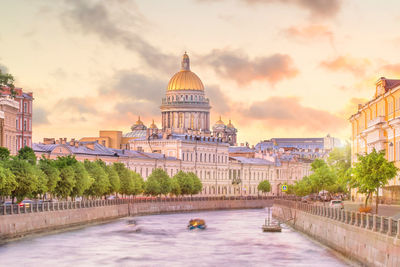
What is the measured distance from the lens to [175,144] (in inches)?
7126

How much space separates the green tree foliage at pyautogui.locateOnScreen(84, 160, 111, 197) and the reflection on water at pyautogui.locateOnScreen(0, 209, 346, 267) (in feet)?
37.4

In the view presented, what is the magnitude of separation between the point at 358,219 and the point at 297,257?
14.8 meters

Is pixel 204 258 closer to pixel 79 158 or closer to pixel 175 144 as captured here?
pixel 79 158

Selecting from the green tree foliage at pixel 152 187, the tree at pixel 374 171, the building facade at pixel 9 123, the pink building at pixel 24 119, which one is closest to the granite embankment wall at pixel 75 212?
the green tree foliage at pixel 152 187

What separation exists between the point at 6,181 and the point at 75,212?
769 inches

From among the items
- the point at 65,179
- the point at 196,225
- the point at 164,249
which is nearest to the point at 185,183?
the point at 196,225

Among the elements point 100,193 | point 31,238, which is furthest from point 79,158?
point 31,238

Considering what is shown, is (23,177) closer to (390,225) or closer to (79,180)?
(79,180)

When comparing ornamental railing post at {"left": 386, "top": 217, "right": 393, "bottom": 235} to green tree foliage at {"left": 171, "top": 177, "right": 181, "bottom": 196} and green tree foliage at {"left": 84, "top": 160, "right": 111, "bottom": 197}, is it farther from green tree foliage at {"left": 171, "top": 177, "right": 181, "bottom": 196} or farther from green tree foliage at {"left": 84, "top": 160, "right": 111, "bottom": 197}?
green tree foliage at {"left": 171, "top": 177, "right": 181, "bottom": 196}

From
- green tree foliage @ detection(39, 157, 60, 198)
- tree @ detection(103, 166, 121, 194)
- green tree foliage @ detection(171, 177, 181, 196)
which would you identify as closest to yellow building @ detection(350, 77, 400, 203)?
green tree foliage @ detection(39, 157, 60, 198)

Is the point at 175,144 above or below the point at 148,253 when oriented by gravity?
above

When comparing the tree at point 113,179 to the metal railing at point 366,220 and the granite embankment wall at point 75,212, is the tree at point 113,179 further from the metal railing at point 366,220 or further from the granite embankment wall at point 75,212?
the metal railing at point 366,220

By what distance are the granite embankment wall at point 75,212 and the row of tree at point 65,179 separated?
1800 millimetres

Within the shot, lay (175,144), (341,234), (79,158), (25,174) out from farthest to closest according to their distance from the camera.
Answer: (175,144) < (79,158) < (25,174) < (341,234)
